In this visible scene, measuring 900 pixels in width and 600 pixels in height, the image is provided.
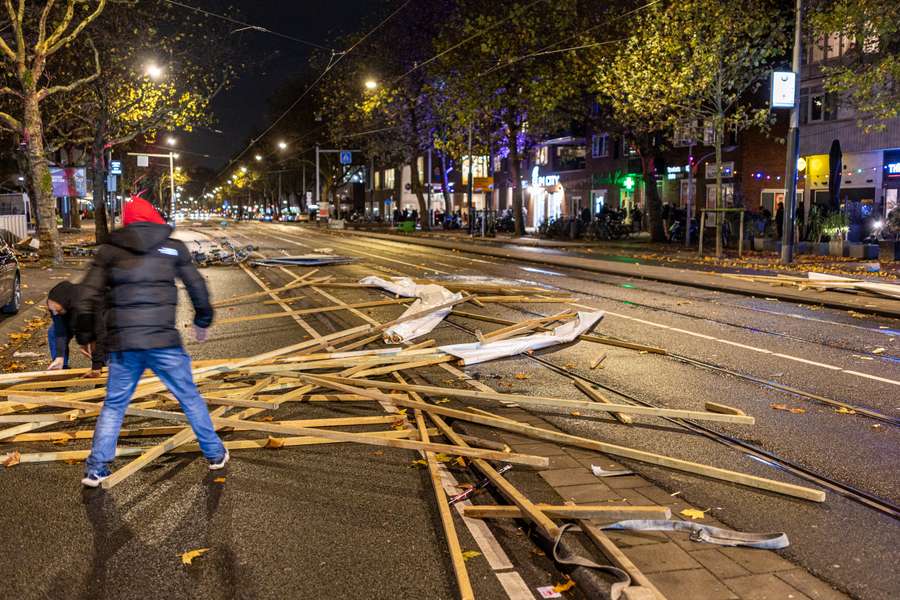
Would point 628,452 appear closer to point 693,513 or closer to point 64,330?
point 693,513

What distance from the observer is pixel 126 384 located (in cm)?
508

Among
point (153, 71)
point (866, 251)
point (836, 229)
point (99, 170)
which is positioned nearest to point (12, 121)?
point (153, 71)

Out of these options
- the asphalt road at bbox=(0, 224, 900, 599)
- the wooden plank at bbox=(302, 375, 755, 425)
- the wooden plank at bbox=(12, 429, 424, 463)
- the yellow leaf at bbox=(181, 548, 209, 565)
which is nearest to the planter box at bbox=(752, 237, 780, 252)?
the asphalt road at bbox=(0, 224, 900, 599)

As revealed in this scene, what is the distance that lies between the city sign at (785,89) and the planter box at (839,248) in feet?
16.2

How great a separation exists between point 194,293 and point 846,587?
4.02 meters


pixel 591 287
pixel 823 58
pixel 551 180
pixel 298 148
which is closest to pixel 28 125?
pixel 591 287

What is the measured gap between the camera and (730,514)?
184 inches

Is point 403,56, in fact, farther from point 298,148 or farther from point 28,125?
point 298,148

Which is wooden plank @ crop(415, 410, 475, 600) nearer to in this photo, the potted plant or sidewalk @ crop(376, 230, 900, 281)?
sidewalk @ crop(376, 230, 900, 281)

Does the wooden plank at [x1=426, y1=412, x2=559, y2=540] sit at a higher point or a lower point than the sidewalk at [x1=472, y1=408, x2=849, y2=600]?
higher

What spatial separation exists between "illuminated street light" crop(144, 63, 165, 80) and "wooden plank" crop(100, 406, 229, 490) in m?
27.0

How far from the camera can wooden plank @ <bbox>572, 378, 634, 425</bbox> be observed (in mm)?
6719

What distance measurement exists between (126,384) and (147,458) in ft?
2.02

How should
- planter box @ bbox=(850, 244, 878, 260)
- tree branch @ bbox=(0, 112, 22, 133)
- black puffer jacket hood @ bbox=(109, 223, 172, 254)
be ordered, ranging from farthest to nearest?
1. planter box @ bbox=(850, 244, 878, 260)
2. tree branch @ bbox=(0, 112, 22, 133)
3. black puffer jacket hood @ bbox=(109, 223, 172, 254)
